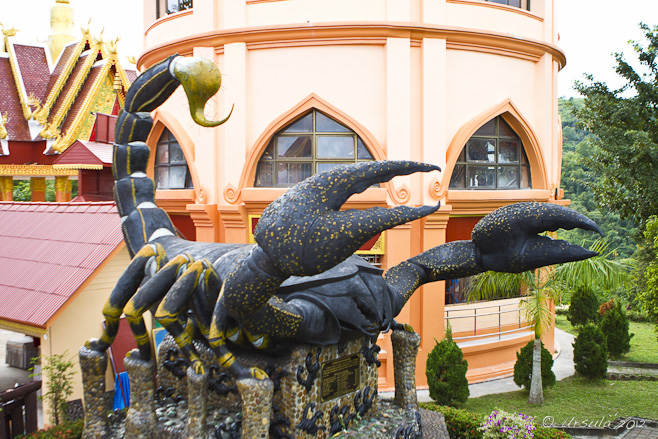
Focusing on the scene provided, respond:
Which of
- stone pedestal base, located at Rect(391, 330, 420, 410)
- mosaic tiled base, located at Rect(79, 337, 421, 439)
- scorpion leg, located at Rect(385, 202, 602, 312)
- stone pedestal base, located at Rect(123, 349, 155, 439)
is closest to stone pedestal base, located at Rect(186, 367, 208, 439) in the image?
mosaic tiled base, located at Rect(79, 337, 421, 439)

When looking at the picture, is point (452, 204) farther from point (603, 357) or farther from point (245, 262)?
point (245, 262)

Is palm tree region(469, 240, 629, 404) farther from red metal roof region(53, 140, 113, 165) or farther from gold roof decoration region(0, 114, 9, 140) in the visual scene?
gold roof decoration region(0, 114, 9, 140)

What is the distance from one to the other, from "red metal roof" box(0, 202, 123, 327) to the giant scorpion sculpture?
66.9 inches

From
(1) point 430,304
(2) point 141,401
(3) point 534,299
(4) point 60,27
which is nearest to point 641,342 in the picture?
(3) point 534,299

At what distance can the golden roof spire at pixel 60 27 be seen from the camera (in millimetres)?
21469

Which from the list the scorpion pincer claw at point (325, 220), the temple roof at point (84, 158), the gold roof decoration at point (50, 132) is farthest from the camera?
the gold roof decoration at point (50, 132)

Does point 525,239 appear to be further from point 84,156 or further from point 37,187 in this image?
point 37,187

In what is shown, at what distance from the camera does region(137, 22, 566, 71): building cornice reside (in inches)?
401

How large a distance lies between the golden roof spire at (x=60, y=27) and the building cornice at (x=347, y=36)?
1276 cm

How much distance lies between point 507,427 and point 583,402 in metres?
4.14

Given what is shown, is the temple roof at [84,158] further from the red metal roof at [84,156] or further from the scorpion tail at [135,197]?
the scorpion tail at [135,197]

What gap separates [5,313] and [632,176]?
11035mm

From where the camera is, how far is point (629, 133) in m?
11.4

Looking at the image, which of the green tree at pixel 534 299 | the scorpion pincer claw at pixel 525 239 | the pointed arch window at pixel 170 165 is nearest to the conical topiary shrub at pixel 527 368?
the green tree at pixel 534 299
